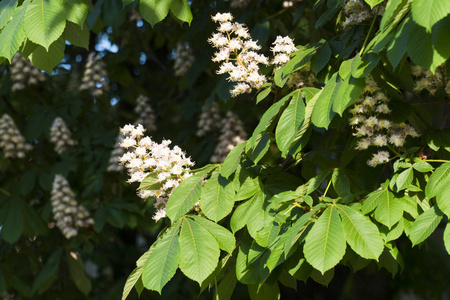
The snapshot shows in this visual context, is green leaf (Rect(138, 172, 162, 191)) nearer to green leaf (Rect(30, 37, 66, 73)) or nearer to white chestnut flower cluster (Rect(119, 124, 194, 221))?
white chestnut flower cluster (Rect(119, 124, 194, 221))

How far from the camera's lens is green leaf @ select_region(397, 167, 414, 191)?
6.28 feet

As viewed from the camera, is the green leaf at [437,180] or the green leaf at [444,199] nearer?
the green leaf at [444,199]

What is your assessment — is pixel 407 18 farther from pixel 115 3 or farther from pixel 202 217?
pixel 115 3

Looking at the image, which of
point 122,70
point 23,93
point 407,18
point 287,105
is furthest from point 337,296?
point 407,18

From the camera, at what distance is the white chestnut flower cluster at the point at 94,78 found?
14.5 ft

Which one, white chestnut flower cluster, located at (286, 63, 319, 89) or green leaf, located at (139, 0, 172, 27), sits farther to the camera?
white chestnut flower cluster, located at (286, 63, 319, 89)

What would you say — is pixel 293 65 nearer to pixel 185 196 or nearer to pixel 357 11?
pixel 357 11

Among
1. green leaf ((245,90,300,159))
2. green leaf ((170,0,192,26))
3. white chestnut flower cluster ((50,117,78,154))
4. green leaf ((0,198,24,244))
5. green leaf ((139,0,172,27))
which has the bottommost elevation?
green leaf ((0,198,24,244))

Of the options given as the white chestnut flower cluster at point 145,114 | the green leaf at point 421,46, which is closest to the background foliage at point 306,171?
the green leaf at point 421,46

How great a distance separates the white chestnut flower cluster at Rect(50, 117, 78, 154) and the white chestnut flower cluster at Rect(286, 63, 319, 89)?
237cm

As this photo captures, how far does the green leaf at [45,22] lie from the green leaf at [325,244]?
111 cm

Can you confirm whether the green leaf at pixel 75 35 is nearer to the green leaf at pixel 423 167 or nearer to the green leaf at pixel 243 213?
the green leaf at pixel 243 213

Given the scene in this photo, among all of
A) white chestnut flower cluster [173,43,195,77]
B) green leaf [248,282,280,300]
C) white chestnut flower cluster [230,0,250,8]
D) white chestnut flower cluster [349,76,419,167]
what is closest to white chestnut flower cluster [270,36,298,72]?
white chestnut flower cluster [349,76,419,167]

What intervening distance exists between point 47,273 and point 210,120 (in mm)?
1579
